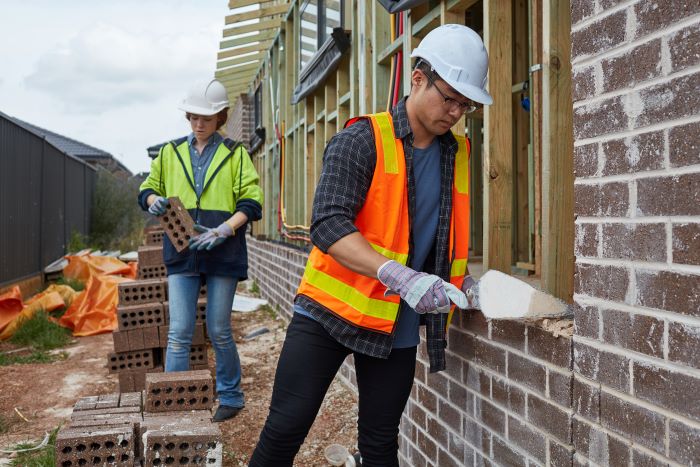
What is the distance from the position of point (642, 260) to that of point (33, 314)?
719 cm

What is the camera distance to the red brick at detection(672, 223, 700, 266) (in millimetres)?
1538

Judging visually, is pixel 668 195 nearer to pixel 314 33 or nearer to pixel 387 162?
pixel 387 162

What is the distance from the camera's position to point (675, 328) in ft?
5.24

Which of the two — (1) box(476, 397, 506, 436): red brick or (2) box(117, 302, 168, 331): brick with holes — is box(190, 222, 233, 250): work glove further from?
(1) box(476, 397, 506, 436): red brick

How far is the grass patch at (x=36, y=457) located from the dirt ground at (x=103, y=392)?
0.33 feet

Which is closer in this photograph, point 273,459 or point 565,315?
point 565,315

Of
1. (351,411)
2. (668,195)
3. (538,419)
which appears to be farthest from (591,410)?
(351,411)

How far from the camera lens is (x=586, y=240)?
76.7 inches

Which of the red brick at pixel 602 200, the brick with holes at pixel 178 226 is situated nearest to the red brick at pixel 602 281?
the red brick at pixel 602 200

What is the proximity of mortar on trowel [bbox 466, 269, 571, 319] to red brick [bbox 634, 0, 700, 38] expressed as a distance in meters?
0.89

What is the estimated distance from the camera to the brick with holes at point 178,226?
13.0 feet

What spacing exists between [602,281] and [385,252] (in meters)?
0.72

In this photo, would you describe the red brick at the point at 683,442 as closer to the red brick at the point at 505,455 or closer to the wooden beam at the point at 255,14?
the red brick at the point at 505,455

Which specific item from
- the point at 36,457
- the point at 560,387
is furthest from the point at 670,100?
the point at 36,457
